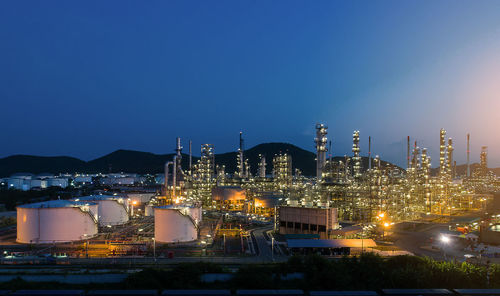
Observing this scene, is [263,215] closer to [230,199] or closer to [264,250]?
[230,199]

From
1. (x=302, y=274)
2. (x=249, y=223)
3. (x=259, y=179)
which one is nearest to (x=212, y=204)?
(x=259, y=179)

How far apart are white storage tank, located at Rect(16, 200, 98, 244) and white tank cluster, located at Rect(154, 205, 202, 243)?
7.34 metres

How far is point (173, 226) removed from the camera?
32.5 m

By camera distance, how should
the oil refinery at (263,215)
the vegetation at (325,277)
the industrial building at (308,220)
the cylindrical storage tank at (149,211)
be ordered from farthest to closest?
the cylindrical storage tank at (149,211) → the industrial building at (308,220) → the oil refinery at (263,215) → the vegetation at (325,277)

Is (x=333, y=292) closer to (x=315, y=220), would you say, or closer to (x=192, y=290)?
(x=192, y=290)

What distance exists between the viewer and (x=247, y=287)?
18.3 metres

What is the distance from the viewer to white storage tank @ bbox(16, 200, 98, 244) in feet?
107

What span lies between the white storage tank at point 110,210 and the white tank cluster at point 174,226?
13.3m

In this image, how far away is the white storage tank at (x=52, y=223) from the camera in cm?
3255

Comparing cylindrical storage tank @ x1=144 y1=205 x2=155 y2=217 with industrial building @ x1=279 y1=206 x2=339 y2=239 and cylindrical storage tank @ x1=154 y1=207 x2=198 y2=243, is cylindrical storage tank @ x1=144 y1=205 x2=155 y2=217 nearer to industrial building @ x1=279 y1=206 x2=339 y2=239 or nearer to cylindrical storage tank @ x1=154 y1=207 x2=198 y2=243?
cylindrical storage tank @ x1=154 y1=207 x2=198 y2=243

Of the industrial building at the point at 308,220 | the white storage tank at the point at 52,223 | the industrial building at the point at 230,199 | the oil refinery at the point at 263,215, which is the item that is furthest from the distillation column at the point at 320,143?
the white storage tank at the point at 52,223

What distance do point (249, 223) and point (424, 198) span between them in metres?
31.0

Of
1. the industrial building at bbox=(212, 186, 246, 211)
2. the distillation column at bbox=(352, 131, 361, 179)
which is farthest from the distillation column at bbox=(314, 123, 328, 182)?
the industrial building at bbox=(212, 186, 246, 211)

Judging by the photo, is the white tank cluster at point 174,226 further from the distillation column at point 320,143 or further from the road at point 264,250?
the distillation column at point 320,143
